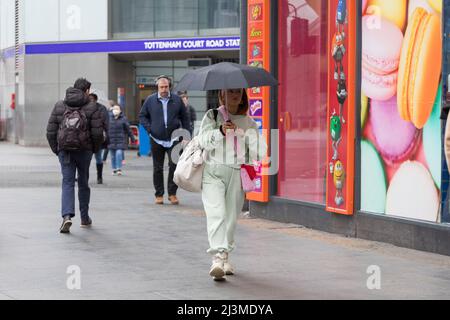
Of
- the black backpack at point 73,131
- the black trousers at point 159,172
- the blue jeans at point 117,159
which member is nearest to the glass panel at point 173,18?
the blue jeans at point 117,159

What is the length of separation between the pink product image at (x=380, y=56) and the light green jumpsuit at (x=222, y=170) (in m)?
2.34

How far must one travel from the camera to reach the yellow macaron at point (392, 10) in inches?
395

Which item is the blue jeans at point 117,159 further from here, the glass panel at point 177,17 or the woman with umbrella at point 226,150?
the woman with umbrella at point 226,150

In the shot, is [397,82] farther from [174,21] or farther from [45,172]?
[174,21]

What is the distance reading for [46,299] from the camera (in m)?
7.17

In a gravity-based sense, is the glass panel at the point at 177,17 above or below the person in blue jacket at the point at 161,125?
above

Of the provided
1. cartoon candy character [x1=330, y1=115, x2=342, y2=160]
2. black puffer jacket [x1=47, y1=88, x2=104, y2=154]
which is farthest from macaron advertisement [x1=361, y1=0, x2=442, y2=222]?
black puffer jacket [x1=47, y1=88, x2=104, y2=154]

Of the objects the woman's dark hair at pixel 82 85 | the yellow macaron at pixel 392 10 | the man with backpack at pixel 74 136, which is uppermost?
the yellow macaron at pixel 392 10

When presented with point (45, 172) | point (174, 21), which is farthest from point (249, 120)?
point (174, 21)

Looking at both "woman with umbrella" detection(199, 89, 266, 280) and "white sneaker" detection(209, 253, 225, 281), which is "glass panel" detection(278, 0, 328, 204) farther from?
"white sneaker" detection(209, 253, 225, 281)

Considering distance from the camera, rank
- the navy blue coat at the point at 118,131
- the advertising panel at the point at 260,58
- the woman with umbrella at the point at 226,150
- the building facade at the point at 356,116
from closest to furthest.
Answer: the woman with umbrella at the point at 226,150 < the building facade at the point at 356,116 < the advertising panel at the point at 260,58 < the navy blue coat at the point at 118,131

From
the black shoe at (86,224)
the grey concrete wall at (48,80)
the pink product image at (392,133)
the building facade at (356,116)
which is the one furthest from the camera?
the grey concrete wall at (48,80)

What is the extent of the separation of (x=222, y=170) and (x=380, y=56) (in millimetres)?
2860

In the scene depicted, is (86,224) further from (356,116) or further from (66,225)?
(356,116)
